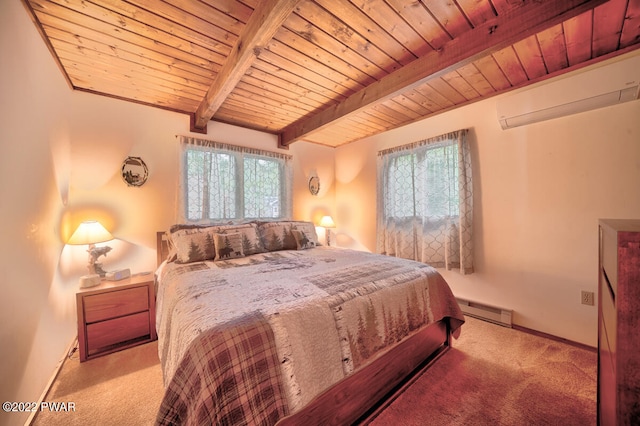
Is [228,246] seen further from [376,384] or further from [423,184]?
[423,184]

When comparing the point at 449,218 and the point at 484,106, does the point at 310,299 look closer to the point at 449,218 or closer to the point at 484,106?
the point at 449,218

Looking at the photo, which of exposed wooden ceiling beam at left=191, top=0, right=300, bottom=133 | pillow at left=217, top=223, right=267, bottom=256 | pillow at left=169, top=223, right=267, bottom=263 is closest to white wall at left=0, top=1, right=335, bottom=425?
pillow at left=169, top=223, right=267, bottom=263

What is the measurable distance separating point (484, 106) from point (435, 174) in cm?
82

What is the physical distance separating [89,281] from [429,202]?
342cm

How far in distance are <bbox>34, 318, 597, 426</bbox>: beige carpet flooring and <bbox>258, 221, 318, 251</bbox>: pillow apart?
1.37 metres

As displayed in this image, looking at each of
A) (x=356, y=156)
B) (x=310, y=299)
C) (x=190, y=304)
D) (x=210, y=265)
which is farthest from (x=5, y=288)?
(x=356, y=156)

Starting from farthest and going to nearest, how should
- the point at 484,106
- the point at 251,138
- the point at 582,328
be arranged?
1. the point at 251,138
2. the point at 484,106
3. the point at 582,328

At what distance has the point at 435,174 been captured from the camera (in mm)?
2807

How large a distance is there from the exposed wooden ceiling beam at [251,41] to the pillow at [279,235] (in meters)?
1.39

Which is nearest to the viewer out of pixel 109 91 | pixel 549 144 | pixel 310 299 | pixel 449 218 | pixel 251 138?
pixel 310 299

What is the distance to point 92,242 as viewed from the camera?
193 cm

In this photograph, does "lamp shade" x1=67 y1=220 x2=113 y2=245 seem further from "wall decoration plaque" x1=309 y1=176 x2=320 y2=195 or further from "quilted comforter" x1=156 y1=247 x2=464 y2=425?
"wall decoration plaque" x1=309 y1=176 x2=320 y2=195

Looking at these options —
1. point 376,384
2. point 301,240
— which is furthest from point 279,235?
point 376,384

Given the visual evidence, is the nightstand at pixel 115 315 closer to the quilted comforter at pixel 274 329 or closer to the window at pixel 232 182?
the quilted comforter at pixel 274 329
